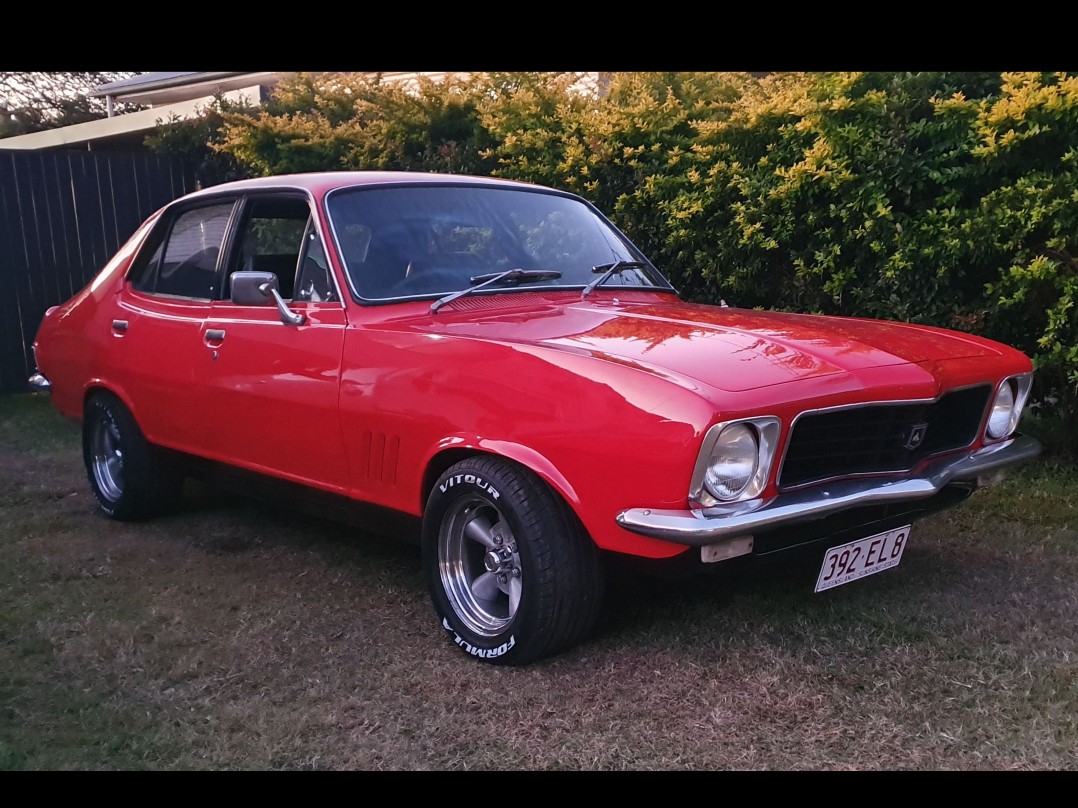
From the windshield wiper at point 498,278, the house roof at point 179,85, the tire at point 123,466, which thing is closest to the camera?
the windshield wiper at point 498,278

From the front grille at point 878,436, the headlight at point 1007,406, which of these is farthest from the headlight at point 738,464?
the headlight at point 1007,406

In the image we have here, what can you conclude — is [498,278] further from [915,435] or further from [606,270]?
[915,435]

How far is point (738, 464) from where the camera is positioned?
2998 millimetres

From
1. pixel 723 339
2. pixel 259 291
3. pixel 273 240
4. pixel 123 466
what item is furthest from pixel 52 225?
pixel 723 339

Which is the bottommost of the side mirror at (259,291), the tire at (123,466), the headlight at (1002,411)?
the tire at (123,466)

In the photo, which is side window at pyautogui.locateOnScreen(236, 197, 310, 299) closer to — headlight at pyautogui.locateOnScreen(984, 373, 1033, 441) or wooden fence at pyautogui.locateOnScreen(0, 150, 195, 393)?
headlight at pyautogui.locateOnScreen(984, 373, 1033, 441)

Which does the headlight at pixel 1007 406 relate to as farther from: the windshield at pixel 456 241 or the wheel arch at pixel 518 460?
the wheel arch at pixel 518 460

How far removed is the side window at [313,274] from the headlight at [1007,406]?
104 inches

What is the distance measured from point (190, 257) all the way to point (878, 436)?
3.42m

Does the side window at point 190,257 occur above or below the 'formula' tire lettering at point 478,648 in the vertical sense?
above

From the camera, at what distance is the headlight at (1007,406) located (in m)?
3.84

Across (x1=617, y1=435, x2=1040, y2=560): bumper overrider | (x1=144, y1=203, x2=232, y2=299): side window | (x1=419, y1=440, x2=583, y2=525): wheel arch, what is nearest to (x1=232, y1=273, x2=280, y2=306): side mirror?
(x1=144, y1=203, x2=232, y2=299): side window

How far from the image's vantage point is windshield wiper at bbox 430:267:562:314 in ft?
13.0
